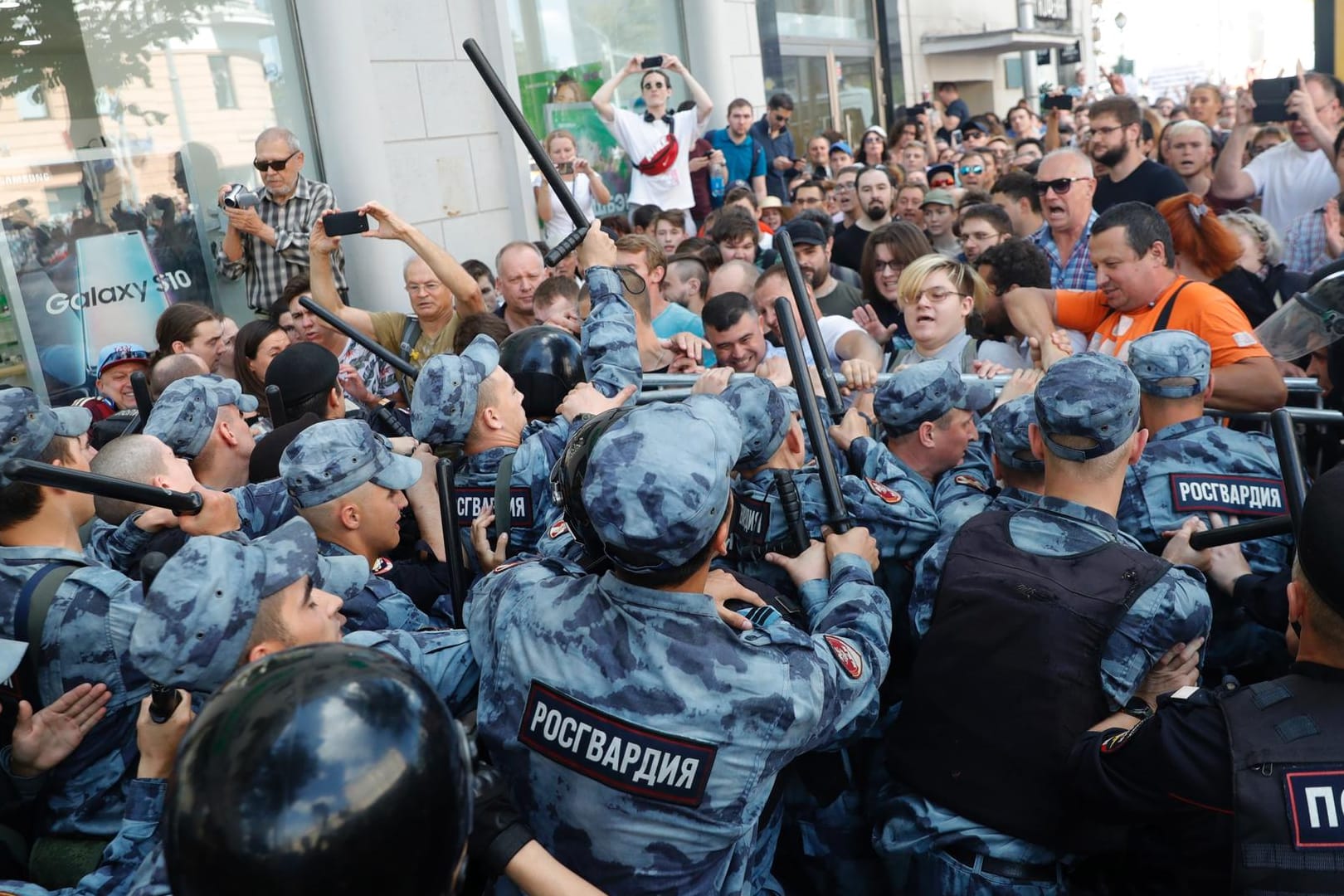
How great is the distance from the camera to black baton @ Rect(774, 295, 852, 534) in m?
2.58

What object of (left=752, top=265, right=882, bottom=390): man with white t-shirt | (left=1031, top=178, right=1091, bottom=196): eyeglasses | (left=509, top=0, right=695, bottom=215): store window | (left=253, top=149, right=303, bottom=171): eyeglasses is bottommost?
(left=752, top=265, right=882, bottom=390): man with white t-shirt

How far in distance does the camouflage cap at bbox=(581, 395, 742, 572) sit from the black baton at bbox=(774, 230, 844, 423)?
109cm

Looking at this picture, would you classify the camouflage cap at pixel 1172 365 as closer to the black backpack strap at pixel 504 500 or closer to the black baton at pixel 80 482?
the black backpack strap at pixel 504 500

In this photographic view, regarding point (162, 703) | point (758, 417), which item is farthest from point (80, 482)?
point (758, 417)

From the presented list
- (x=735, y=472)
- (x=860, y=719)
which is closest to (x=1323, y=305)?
(x=735, y=472)

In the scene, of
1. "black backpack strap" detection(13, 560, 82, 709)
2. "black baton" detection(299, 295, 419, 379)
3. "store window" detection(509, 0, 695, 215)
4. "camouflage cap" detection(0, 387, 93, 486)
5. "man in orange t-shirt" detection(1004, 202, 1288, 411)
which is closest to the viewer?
"black backpack strap" detection(13, 560, 82, 709)

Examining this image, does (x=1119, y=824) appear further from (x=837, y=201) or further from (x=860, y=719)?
(x=837, y=201)

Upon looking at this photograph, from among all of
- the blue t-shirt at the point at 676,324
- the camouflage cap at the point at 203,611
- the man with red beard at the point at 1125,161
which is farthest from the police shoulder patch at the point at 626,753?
the man with red beard at the point at 1125,161

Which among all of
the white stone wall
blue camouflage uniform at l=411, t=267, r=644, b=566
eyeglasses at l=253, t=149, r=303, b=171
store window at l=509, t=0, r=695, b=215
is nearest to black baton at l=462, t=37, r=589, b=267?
blue camouflage uniform at l=411, t=267, r=644, b=566

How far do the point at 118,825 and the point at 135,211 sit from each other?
525 cm

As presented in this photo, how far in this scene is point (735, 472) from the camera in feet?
9.55

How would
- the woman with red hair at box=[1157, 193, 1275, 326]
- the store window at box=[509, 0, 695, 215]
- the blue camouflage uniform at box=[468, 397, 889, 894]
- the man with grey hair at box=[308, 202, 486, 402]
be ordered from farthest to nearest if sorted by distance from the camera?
the store window at box=[509, 0, 695, 215] → the man with grey hair at box=[308, 202, 486, 402] → the woman with red hair at box=[1157, 193, 1275, 326] → the blue camouflage uniform at box=[468, 397, 889, 894]

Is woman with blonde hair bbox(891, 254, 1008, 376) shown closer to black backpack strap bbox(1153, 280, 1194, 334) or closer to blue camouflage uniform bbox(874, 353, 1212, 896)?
black backpack strap bbox(1153, 280, 1194, 334)

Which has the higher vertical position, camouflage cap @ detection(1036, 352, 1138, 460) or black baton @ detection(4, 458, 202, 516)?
black baton @ detection(4, 458, 202, 516)
